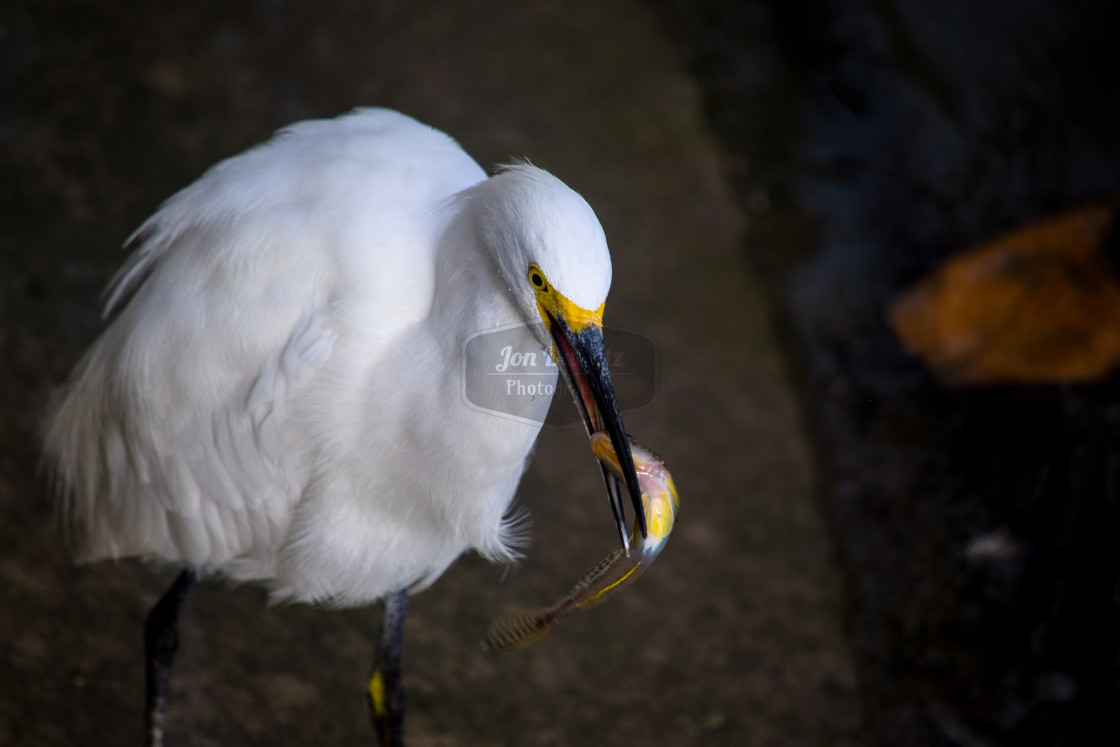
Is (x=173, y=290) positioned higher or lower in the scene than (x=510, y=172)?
lower

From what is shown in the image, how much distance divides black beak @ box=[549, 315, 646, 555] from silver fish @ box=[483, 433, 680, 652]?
2 cm

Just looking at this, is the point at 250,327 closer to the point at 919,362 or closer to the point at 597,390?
the point at 597,390

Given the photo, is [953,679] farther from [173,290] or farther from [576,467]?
[173,290]

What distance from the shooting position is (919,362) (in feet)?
11.6

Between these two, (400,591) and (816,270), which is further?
(816,270)

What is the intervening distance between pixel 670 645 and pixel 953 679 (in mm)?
858

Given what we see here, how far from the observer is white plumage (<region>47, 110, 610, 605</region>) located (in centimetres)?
162

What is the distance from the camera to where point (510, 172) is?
4.92 ft

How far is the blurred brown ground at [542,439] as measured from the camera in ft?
7.98

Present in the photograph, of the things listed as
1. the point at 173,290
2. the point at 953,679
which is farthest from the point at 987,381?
the point at 173,290

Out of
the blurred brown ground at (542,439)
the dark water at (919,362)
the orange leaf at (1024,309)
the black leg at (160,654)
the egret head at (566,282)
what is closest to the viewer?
the egret head at (566,282)

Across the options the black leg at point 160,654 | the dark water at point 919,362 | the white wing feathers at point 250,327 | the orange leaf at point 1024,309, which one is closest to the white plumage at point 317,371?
the white wing feathers at point 250,327

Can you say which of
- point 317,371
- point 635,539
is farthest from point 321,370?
point 635,539

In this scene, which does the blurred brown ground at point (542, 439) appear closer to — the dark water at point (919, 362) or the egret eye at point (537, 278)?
the dark water at point (919, 362)
